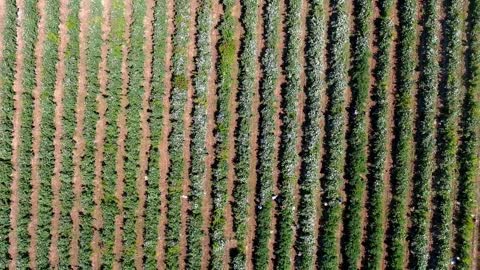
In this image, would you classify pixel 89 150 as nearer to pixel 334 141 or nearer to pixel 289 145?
pixel 289 145

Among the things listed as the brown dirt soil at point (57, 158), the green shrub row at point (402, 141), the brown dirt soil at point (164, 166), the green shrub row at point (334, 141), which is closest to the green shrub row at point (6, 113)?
the brown dirt soil at point (57, 158)

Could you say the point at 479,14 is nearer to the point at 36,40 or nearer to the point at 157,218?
the point at 157,218

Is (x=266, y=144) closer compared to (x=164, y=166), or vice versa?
(x=266, y=144)

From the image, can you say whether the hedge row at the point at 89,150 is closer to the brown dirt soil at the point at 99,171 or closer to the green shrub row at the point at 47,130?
the brown dirt soil at the point at 99,171

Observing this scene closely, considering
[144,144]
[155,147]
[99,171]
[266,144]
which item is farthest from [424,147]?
[99,171]

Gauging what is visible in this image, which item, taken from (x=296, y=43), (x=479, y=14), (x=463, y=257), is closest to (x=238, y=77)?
(x=296, y=43)
